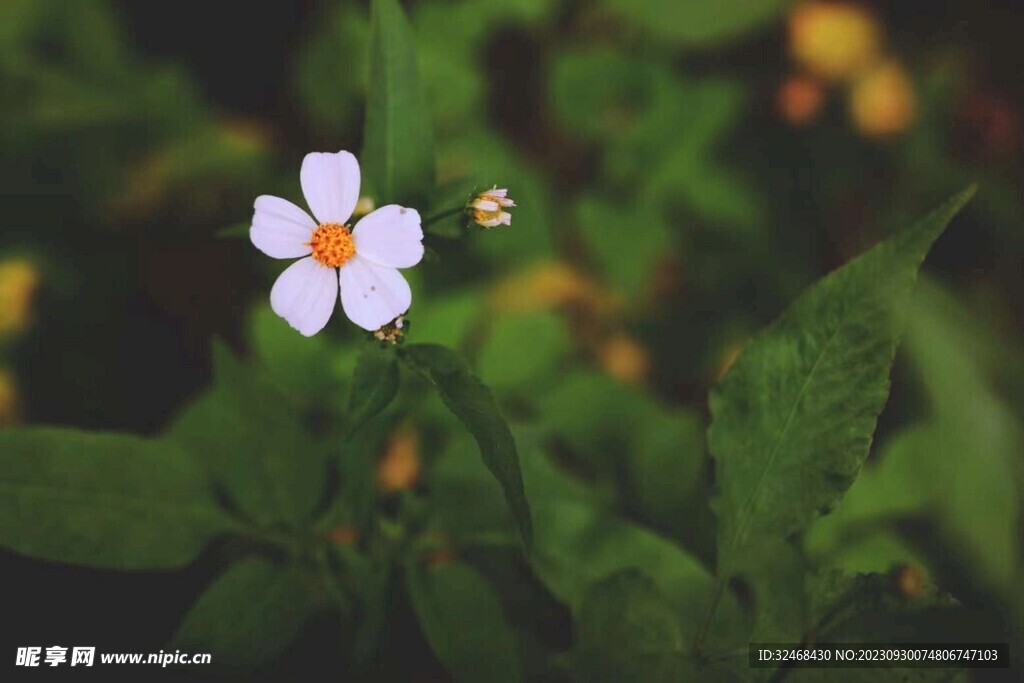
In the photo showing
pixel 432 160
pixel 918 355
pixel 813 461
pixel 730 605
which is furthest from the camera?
pixel 918 355

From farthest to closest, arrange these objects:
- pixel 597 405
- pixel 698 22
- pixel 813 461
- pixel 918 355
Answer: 1. pixel 698 22
2. pixel 918 355
3. pixel 597 405
4. pixel 813 461

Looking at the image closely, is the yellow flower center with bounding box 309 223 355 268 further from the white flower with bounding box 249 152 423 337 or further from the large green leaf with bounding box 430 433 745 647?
the large green leaf with bounding box 430 433 745 647

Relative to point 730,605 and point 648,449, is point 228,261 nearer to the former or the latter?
point 648,449

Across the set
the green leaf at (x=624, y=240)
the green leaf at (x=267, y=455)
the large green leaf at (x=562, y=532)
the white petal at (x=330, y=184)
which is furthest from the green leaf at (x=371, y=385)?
the green leaf at (x=624, y=240)

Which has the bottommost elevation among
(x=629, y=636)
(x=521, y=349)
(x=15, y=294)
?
(x=629, y=636)

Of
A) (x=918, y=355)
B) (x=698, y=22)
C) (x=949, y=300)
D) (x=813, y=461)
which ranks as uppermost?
(x=698, y=22)

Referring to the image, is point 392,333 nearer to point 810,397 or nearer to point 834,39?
point 810,397

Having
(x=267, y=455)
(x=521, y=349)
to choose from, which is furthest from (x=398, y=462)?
(x=267, y=455)

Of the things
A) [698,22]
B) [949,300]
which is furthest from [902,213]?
[698,22]
